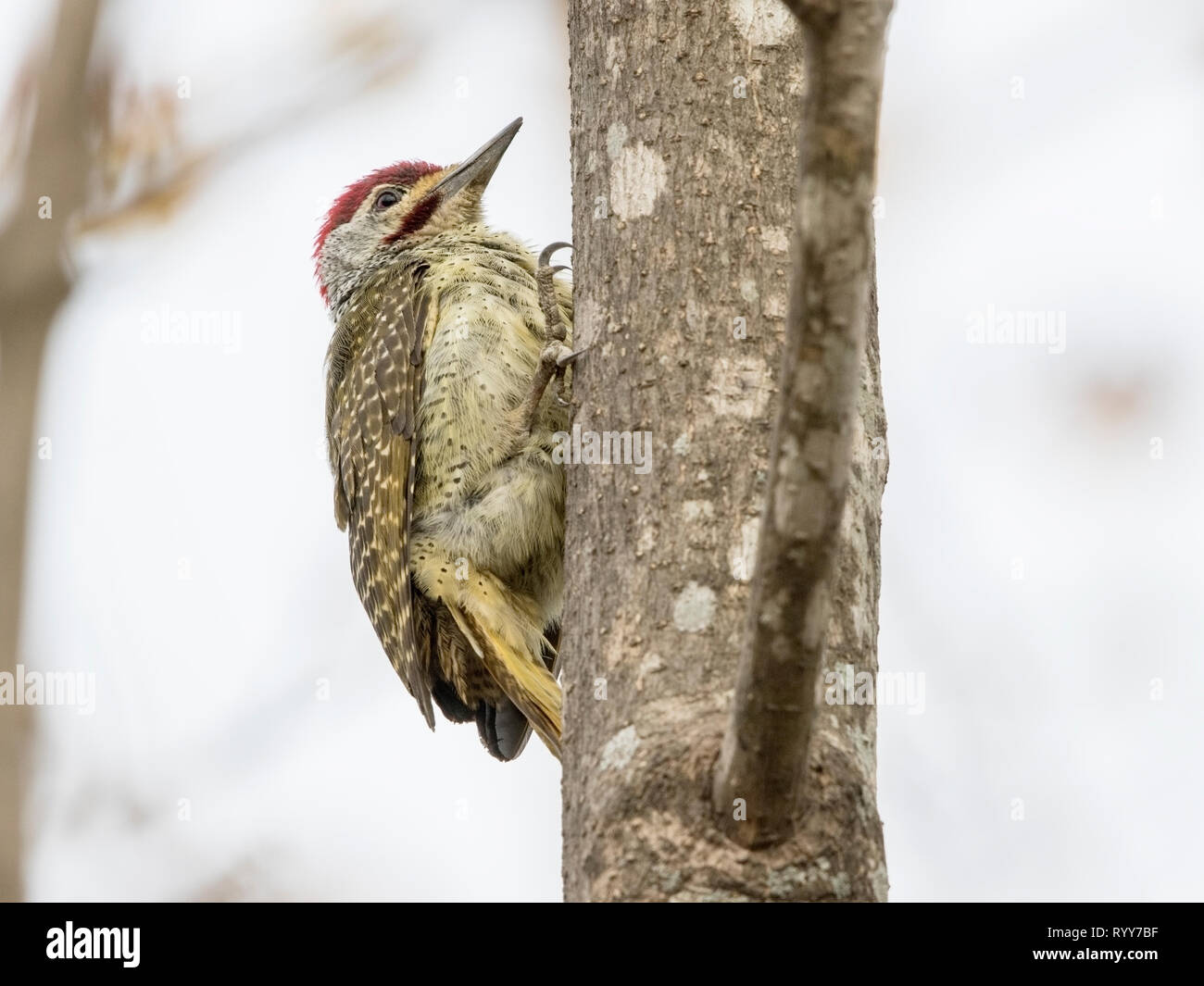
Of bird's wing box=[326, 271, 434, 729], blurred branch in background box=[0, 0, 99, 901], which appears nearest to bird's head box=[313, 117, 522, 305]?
bird's wing box=[326, 271, 434, 729]

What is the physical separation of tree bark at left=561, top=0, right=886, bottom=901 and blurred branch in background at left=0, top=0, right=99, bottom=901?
972 mm

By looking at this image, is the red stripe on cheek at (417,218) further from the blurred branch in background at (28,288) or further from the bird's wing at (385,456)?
the blurred branch in background at (28,288)

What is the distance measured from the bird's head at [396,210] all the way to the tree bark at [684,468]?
2327mm

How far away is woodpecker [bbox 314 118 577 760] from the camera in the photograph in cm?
433

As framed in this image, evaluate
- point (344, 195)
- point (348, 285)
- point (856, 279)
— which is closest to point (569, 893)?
point (856, 279)

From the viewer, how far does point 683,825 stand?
2332 millimetres

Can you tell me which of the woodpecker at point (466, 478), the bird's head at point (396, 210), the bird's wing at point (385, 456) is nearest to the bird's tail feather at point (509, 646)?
the woodpecker at point (466, 478)

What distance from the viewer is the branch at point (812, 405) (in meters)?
1.81

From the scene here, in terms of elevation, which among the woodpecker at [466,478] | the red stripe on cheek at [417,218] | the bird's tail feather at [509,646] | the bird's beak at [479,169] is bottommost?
the bird's tail feather at [509,646]

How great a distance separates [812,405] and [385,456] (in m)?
2.97

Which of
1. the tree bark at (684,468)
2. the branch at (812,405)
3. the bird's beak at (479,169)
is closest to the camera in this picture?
the branch at (812,405)

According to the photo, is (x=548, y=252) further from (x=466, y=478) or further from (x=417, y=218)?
(x=417, y=218)

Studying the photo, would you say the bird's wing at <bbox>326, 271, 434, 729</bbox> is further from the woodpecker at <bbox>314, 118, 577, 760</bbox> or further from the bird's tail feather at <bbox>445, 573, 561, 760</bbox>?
the bird's tail feather at <bbox>445, 573, 561, 760</bbox>
